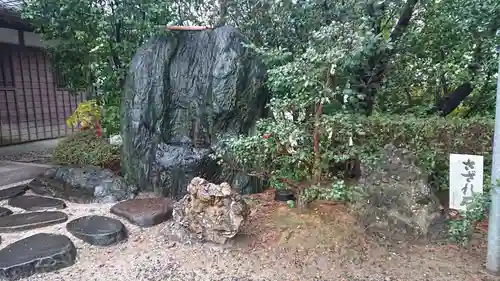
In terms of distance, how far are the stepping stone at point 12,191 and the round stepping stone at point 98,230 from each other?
1.57m

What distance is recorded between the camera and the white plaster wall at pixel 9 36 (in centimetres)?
769

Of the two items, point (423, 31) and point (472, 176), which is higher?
point (423, 31)

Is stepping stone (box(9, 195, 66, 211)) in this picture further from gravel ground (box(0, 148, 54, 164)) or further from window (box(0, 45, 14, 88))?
window (box(0, 45, 14, 88))

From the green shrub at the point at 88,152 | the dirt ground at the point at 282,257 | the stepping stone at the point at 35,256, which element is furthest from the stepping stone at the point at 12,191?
the stepping stone at the point at 35,256

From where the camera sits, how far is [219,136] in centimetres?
450

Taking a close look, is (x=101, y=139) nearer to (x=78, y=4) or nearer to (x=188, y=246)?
(x=78, y=4)

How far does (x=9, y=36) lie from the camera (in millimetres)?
7828

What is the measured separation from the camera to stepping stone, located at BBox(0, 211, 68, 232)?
3408mm

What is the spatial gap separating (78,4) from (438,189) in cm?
592

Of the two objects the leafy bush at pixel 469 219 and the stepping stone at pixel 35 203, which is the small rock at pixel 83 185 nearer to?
the stepping stone at pixel 35 203

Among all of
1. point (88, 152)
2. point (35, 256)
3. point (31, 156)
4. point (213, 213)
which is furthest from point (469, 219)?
point (31, 156)

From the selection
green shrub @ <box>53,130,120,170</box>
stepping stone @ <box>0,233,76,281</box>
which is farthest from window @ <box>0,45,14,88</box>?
stepping stone @ <box>0,233,76,281</box>

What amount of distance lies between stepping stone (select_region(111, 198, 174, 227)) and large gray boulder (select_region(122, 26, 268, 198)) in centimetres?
31

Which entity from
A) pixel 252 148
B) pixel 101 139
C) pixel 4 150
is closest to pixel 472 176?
pixel 252 148
